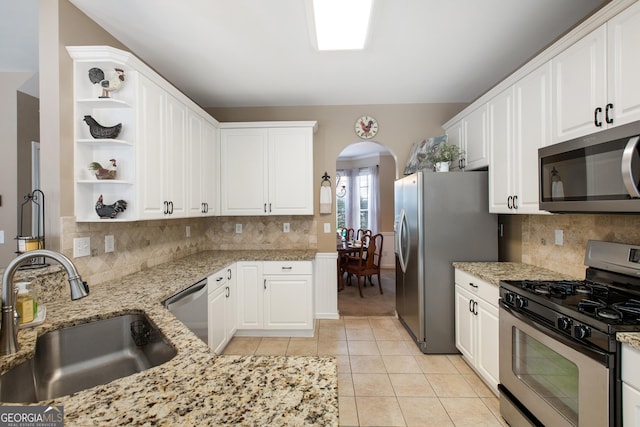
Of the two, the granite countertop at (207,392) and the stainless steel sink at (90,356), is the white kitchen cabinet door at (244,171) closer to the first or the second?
the stainless steel sink at (90,356)

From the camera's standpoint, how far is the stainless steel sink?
1.11 metres

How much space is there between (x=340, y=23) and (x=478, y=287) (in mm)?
2181

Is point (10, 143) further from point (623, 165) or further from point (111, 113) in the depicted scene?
point (623, 165)

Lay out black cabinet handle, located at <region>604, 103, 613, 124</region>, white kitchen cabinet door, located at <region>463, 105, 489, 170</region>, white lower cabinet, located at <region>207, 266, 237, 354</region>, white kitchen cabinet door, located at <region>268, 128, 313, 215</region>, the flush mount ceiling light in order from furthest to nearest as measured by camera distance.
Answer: white kitchen cabinet door, located at <region>268, 128, 313, 215</region> < white kitchen cabinet door, located at <region>463, 105, 489, 170</region> < white lower cabinet, located at <region>207, 266, 237, 354</region> < the flush mount ceiling light < black cabinet handle, located at <region>604, 103, 613, 124</region>

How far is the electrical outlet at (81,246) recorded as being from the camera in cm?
181

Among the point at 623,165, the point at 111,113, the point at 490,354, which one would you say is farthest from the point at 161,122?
the point at 490,354

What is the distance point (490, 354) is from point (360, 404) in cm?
100

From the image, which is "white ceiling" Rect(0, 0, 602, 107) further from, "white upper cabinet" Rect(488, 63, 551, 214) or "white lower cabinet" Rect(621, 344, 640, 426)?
"white lower cabinet" Rect(621, 344, 640, 426)

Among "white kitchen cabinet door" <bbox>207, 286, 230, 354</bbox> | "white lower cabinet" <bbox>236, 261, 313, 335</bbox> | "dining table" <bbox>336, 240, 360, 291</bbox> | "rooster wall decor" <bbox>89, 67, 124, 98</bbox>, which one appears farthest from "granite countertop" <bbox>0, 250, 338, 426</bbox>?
"dining table" <bbox>336, 240, 360, 291</bbox>

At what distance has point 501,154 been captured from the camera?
237cm

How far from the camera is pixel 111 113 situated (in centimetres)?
194

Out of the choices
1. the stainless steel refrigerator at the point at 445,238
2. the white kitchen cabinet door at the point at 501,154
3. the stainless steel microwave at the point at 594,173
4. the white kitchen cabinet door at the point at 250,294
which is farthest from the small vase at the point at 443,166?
the white kitchen cabinet door at the point at 250,294

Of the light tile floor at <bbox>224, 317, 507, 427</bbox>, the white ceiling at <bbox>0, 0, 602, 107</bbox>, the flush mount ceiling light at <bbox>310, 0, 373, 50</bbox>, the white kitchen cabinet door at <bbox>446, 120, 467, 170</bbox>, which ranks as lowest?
the light tile floor at <bbox>224, 317, 507, 427</bbox>

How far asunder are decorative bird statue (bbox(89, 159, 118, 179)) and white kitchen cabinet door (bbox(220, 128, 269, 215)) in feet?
5.00
